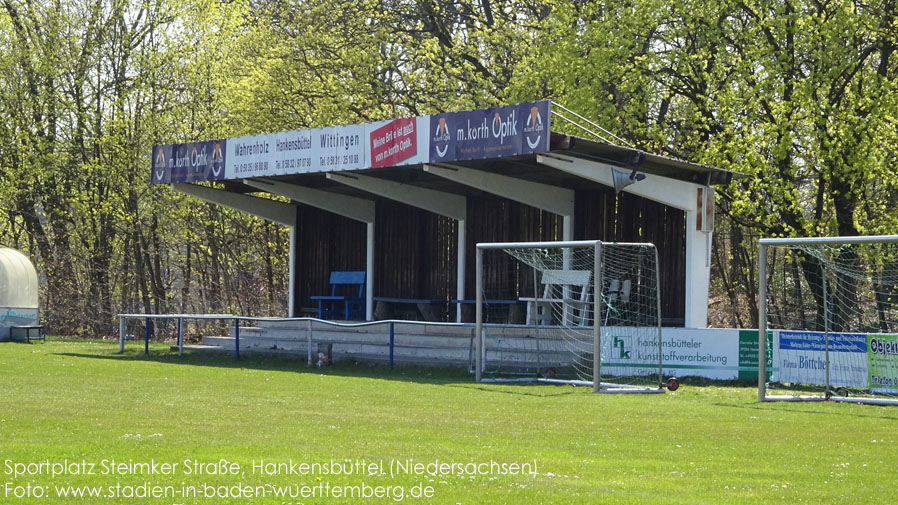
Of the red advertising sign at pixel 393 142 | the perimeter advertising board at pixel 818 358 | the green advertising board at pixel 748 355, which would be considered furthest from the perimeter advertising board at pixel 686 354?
the red advertising sign at pixel 393 142

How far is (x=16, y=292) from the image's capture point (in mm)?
31812

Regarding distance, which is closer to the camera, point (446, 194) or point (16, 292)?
→ point (446, 194)

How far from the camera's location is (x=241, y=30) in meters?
40.4

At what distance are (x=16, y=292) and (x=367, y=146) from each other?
46.7 ft

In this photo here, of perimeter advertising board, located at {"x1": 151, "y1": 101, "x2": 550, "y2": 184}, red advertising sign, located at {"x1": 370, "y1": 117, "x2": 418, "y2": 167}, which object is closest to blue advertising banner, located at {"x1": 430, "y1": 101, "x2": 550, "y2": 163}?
perimeter advertising board, located at {"x1": 151, "y1": 101, "x2": 550, "y2": 184}

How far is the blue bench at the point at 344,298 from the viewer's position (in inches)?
1093

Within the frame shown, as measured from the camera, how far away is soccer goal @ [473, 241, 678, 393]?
17.8 m

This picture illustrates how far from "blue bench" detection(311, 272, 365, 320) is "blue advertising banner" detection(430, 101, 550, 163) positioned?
731cm

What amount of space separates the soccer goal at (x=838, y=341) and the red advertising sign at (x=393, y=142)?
22.9 feet

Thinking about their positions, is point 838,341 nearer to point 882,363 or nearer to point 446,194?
point 882,363

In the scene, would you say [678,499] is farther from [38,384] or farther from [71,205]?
[71,205]

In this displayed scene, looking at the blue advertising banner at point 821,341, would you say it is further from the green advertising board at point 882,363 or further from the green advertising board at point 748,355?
the green advertising board at point 748,355

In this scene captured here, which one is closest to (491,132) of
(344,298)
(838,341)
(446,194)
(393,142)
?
(393,142)

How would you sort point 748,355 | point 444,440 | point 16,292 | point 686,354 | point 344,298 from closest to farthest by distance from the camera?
point 444,440, point 748,355, point 686,354, point 344,298, point 16,292
